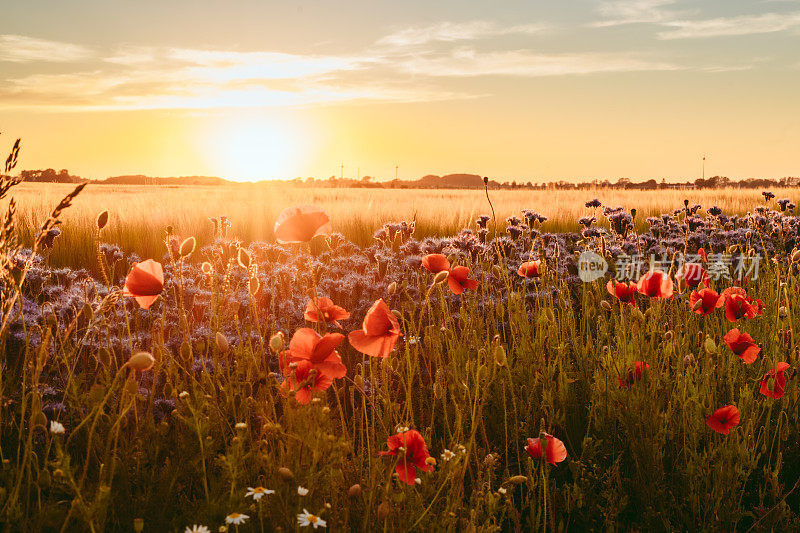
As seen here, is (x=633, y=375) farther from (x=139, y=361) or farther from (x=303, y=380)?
(x=139, y=361)

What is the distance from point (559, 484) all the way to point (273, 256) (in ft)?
12.8

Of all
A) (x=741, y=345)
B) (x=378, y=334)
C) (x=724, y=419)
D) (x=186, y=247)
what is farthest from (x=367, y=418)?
(x=741, y=345)

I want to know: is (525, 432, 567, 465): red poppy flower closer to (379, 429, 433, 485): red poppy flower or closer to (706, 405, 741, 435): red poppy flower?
(379, 429, 433, 485): red poppy flower

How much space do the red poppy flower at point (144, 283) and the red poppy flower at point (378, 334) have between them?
2.13 ft

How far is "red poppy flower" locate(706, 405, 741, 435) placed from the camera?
2246 millimetres

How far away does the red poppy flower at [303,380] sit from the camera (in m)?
1.83

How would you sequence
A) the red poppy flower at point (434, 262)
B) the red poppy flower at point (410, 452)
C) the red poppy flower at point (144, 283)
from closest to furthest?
the red poppy flower at point (410, 452) < the red poppy flower at point (144, 283) < the red poppy flower at point (434, 262)

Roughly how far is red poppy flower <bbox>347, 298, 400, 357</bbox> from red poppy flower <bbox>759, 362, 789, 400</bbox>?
1.63m

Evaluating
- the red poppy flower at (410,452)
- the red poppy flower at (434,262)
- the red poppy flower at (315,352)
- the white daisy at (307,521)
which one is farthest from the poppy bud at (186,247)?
the white daisy at (307,521)

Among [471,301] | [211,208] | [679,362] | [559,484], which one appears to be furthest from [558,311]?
[211,208]

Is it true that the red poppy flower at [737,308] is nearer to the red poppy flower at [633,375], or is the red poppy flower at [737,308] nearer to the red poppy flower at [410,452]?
the red poppy flower at [633,375]

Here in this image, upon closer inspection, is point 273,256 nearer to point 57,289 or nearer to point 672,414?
point 57,289

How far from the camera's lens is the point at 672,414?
264cm

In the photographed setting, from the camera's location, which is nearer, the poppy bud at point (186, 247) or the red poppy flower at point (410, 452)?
the red poppy flower at point (410, 452)
